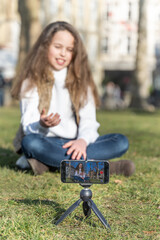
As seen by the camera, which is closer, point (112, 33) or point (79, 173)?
point (79, 173)

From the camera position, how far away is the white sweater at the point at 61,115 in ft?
11.8

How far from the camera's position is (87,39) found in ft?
119

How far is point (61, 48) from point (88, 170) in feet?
5.93

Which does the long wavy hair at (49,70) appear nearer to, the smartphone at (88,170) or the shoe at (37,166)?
the shoe at (37,166)

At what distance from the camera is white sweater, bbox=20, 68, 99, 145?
3.61 metres

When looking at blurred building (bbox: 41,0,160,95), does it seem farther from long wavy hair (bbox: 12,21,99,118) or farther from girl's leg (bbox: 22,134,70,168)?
girl's leg (bbox: 22,134,70,168)

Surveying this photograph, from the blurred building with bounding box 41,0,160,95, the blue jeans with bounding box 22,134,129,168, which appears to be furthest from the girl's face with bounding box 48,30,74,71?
the blurred building with bounding box 41,0,160,95

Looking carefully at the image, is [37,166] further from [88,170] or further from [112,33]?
[112,33]

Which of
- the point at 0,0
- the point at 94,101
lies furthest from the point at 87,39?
the point at 94,101

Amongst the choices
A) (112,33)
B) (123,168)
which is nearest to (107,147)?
(123,168)

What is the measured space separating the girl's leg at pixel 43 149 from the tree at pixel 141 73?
1227 cm

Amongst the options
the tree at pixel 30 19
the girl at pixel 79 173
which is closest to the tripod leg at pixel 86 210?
the girl at pixel 79 173

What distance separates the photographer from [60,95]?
3.80 metres

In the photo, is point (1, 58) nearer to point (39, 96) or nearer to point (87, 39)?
point (87, 39)
